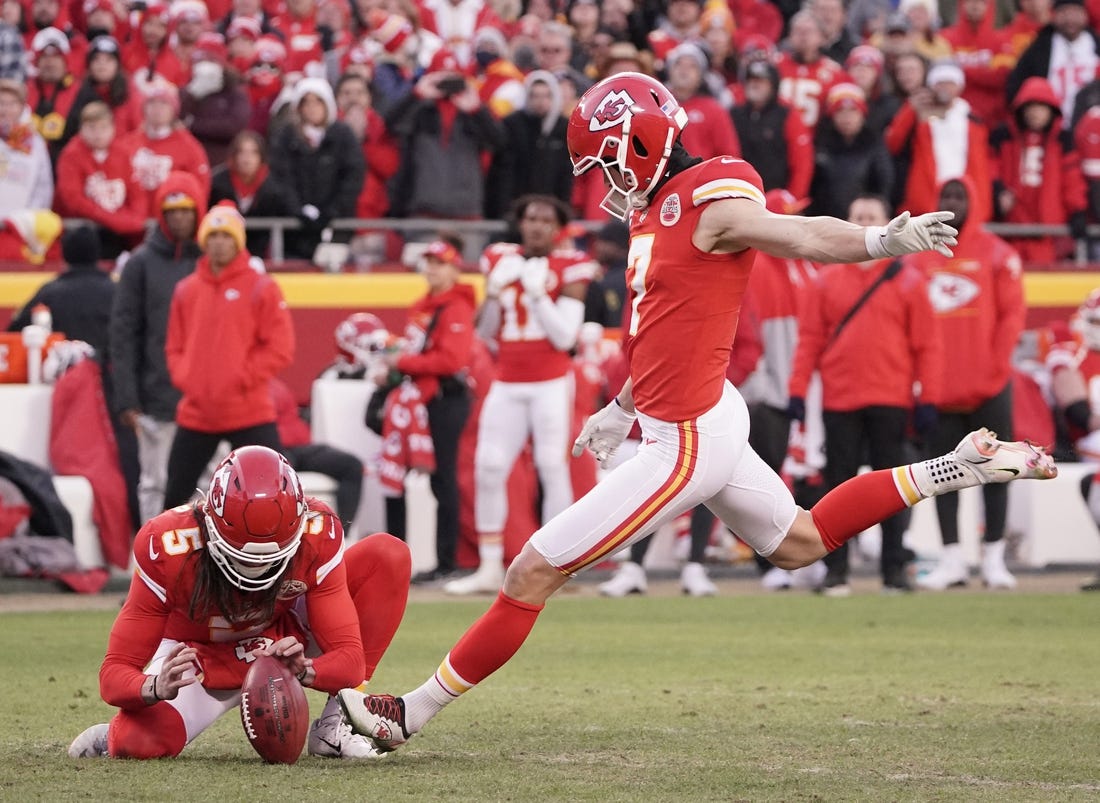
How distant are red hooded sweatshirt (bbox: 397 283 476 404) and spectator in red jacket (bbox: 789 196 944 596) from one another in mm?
1983

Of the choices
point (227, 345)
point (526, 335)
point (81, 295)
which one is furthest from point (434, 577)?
point (81, 295)

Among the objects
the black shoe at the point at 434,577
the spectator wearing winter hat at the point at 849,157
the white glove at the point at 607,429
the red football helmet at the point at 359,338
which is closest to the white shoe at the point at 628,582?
the black shoe at the point at 434,577

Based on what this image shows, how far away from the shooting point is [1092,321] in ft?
39.0

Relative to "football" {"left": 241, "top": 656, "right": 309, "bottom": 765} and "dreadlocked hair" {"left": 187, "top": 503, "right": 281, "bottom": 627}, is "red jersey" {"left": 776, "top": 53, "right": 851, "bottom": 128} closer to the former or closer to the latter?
"dreadlocked hair" {"left": 187, "top": 503, "right": 281, "bottom": 627}

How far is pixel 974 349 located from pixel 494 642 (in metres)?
6.08

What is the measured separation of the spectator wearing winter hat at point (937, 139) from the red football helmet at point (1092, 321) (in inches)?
92.5

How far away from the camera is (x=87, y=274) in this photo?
11.9m

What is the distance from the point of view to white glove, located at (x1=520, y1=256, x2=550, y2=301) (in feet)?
34.5

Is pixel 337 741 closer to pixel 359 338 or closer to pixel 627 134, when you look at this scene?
pixel 627 134

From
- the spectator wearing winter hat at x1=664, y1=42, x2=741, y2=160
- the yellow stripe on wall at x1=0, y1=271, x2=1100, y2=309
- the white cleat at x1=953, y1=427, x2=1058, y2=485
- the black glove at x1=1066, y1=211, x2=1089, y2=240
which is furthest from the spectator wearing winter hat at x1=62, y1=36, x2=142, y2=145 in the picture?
the white cleat at x1=953, y1=427, x2=1058, y2=485

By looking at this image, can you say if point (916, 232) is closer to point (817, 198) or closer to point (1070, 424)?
point (1070, 424)

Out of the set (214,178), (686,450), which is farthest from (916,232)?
(214,178)

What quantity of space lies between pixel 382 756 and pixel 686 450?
122cm

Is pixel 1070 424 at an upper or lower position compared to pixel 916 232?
lower
